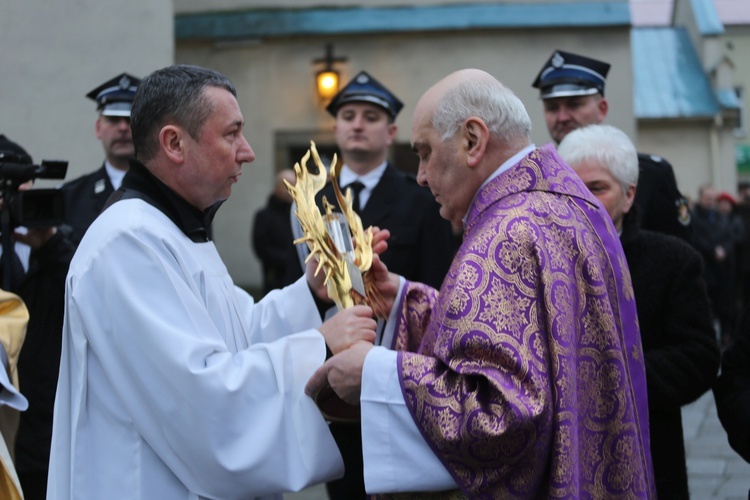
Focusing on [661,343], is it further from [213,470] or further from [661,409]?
[213,470]

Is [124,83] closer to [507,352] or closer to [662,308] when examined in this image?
[662,308]

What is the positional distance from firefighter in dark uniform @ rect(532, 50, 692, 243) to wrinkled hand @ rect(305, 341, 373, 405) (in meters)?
2.22

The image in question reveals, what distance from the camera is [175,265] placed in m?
2.85

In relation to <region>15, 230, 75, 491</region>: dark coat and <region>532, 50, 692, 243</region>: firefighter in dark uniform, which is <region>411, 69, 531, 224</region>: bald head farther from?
<region>15, 230, 75, 491</region>: dark coat

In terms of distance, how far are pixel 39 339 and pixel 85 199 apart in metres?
1.05

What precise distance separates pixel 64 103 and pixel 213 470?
19.8ft

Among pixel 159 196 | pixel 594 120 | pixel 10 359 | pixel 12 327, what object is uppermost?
pixel 594 120

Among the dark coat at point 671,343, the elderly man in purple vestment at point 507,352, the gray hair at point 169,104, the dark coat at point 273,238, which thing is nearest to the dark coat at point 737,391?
the dark coat at point 671,343

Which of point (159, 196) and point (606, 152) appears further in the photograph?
point (606, 152)

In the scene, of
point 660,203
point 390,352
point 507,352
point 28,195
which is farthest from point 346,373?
point 660,203

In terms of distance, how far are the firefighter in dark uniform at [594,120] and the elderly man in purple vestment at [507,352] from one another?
1915mm

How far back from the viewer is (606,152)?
12.1 feet

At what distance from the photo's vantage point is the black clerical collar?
9.77ft

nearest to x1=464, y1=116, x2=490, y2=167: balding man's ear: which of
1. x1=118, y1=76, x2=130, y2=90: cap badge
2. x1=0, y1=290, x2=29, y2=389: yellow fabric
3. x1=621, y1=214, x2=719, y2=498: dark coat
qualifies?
x1=621, y1=214, x2=719, y2=498: dark coat
